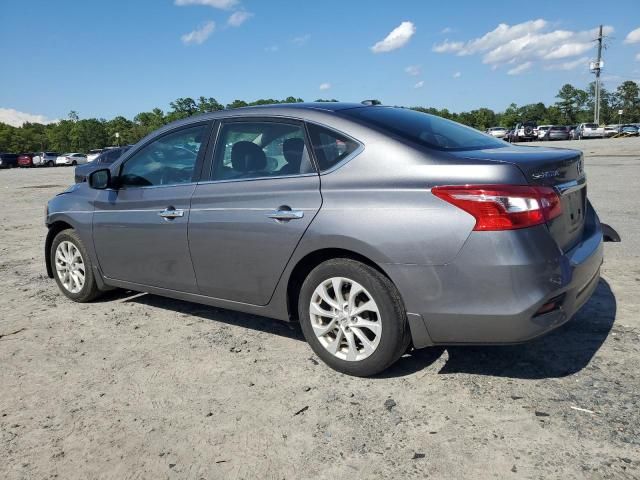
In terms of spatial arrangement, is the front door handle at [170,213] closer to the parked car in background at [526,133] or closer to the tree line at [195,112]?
→ the parked car in background at [526,133]

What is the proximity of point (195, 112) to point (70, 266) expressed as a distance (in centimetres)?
10324

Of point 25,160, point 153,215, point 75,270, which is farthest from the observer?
point 25,160

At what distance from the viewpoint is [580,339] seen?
12.1 feet

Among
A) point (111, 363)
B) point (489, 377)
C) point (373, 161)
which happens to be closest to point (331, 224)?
point (373, 161)

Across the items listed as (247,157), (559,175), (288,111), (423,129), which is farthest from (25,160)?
(559,175)

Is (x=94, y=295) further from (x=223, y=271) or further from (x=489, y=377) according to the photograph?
(x=489, y=377)

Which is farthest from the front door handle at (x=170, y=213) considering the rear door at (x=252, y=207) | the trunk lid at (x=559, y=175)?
the trunk lid at (x=559, y=175)

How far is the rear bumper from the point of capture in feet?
8.98

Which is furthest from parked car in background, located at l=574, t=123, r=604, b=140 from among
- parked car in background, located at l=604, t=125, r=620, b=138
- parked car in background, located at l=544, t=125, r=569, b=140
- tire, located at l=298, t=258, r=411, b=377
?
tire, located at l=298, t=258, r=411, b=377

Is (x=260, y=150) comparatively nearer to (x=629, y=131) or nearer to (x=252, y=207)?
(x=252, y=207)

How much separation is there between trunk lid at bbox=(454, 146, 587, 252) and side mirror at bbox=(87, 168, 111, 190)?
2989mm

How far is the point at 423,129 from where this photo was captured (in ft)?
11.5

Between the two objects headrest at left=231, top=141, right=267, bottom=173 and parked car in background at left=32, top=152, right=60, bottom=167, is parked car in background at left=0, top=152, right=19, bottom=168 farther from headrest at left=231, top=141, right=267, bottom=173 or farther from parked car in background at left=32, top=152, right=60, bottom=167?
headrest at left=231, top=141, right=267, bottom=173

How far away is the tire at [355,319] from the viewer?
3.07 m
